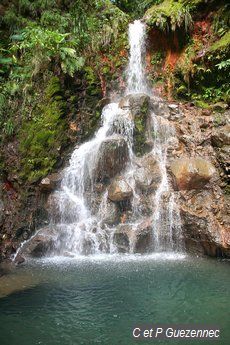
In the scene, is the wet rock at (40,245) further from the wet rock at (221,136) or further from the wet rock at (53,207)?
the wet rock at (221,136)

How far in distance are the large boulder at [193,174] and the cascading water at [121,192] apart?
1.27 ft

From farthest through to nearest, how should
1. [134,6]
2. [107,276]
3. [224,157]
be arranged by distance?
[134,6]
[224,157]
[107,276]

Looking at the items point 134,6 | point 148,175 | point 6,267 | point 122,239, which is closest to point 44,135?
point 148,175

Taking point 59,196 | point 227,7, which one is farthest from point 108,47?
point 59,196

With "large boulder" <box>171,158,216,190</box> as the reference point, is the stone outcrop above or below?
below

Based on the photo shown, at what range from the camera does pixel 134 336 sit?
459 cm

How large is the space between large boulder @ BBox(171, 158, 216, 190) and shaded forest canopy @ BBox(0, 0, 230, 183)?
2.62 m

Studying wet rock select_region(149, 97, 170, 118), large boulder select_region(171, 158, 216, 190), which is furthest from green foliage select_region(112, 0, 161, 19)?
large boulder select_region(171, 158, 216, 190)

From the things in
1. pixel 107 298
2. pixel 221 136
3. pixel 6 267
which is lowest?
pixel 107 298

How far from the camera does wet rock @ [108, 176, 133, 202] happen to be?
8.62 m

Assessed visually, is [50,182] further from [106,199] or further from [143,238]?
[143,238]

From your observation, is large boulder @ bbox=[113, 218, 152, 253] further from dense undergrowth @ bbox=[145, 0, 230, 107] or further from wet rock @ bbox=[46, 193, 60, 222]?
dense undergrowth @ bbox=[145, 0, 230, 107]

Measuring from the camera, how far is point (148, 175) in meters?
9.04

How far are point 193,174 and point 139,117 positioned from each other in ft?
8.34
